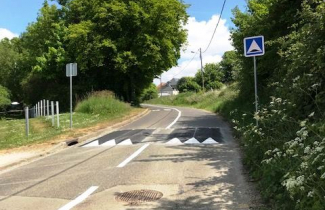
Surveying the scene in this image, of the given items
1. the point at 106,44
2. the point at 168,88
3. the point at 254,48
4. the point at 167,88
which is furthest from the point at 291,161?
the point at 167,88

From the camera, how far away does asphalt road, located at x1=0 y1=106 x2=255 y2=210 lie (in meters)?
6.19

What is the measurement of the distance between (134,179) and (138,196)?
1.23 meters

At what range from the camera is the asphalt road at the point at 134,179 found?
6.19 meters

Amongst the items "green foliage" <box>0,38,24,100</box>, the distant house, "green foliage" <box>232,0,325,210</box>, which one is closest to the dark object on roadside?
"green foliage" <box>232,0,325,210</box>

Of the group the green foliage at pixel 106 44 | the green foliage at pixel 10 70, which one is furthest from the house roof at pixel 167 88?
the green foliage at pixel 106 44

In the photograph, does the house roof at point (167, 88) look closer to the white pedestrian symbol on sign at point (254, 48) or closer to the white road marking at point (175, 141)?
the white road marking at point (175, 141)

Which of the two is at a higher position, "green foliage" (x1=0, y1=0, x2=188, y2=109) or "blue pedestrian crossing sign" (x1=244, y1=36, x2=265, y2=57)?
"green foliage" (x1=0, y1=0, x2=188, y2=109)

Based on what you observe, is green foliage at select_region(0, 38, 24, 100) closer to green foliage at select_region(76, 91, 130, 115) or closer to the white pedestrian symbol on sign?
green foliage at select_region(76, 91, 130, 115)

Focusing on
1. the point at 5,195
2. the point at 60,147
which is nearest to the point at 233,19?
the point at 60,147

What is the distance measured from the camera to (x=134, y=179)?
7.73 m

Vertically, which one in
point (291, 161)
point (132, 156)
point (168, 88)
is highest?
point (168, 88)

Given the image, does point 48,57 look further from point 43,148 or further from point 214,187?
point 214,187

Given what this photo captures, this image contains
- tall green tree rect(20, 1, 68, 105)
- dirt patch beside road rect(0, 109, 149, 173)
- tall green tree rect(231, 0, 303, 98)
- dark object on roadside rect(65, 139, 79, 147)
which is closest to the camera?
dirt patch beside road rect(0, 109, 149, 173)

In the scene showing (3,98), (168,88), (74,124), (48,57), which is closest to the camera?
(74,124)
